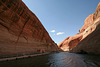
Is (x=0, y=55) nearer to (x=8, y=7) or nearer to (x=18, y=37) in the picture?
(x=18, y=37)

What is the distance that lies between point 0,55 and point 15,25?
300 inches

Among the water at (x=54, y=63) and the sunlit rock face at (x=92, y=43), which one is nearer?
the water at (x=54, y=63)

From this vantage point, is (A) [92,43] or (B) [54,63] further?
(A) [92,43]

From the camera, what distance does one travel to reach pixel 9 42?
1172 cm

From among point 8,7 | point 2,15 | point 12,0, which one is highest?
point 12,0

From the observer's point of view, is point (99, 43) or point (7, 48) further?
point (99, 43)

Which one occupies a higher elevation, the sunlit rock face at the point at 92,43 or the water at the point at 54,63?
the sunlit rock face at the point at 92,43

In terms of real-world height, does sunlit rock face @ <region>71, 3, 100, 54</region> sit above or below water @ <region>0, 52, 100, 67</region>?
above

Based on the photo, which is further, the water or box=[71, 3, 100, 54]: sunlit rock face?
box=[71, 3, 100, 54]: sunlit rock face

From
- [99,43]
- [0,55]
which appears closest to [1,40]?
[0,55]

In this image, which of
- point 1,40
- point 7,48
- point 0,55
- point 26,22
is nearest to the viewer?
point 0,55

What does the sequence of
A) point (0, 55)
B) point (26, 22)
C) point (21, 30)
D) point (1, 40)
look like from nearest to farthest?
point (0, 55), point (1, 40), point (21, 30), point (26, 22)

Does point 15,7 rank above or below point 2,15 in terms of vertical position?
above

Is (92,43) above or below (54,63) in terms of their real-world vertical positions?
above
